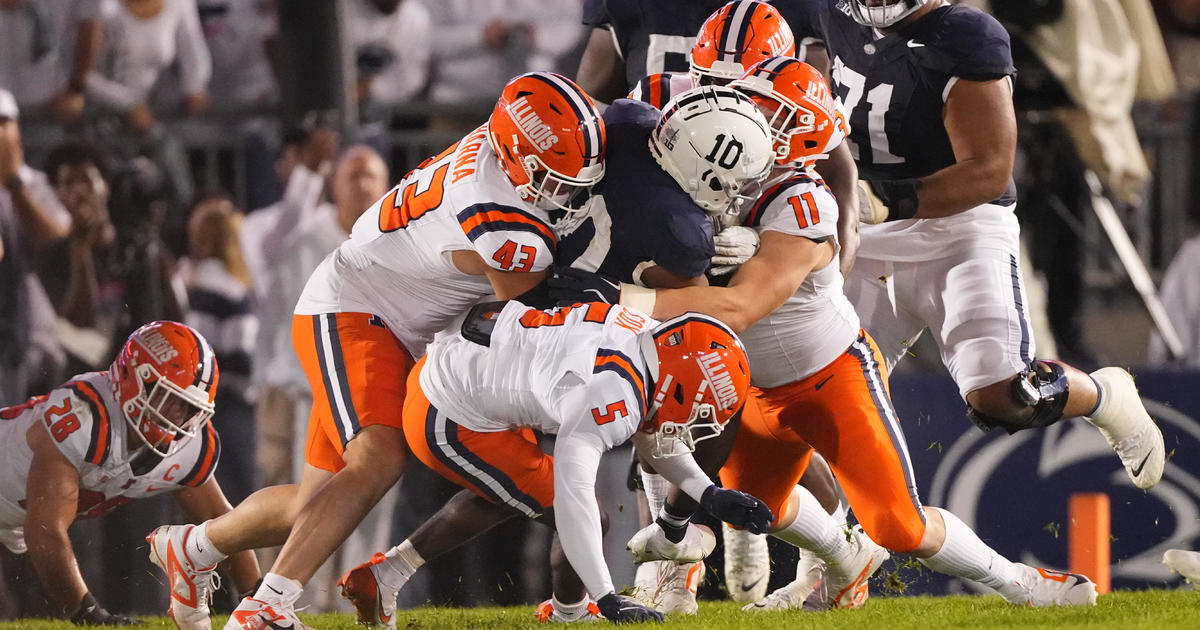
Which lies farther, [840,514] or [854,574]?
[840,514]

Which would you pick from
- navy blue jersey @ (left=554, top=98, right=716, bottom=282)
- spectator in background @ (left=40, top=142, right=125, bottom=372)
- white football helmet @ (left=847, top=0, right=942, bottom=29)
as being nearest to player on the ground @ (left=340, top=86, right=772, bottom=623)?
navy blue jersey @ (left=554, top=98, right=716, bottom=282)

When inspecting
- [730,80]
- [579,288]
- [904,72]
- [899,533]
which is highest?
[730,80]

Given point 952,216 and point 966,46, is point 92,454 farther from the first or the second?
point 966,46

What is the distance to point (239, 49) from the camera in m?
6.84

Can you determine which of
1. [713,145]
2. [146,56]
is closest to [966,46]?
[713,145]

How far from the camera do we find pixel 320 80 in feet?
21.5

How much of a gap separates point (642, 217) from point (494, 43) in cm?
311

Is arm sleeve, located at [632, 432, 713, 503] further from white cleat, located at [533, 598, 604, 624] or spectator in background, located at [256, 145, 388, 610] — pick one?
spectator in background, located at [256, 145, 388, 610]

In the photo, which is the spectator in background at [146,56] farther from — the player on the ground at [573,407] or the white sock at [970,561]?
the white sock at [970,561]

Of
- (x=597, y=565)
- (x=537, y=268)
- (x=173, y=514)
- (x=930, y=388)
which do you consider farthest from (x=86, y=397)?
(x=930, y=388)

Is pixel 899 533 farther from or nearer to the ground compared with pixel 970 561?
farther from the ground

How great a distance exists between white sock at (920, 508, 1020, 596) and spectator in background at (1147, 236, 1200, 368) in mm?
2650

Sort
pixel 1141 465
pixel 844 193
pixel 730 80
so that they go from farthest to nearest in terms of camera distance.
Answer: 1. pixel 1141 465
2. pixel 844 193
3. pixel 730 80

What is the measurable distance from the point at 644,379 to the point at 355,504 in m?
0.88
